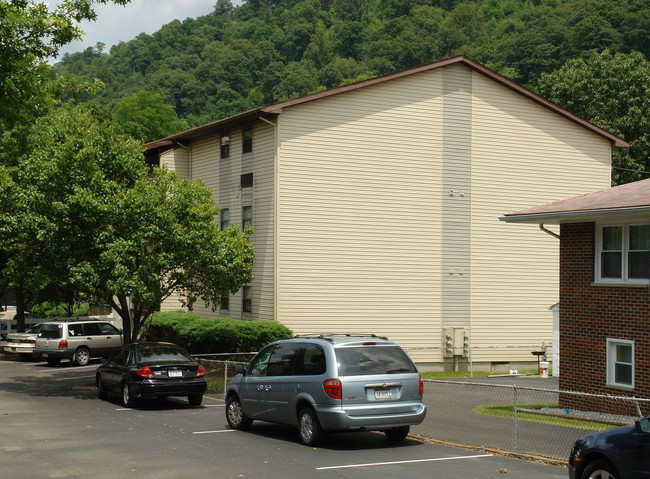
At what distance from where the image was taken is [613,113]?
163ft

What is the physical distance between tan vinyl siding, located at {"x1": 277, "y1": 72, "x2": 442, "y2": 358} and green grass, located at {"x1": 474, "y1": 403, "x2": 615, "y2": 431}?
32.5 feet

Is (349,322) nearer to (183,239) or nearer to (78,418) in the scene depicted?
(183,239)

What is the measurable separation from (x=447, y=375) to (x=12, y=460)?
19.5 m

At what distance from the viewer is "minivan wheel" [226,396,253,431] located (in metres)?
15.2

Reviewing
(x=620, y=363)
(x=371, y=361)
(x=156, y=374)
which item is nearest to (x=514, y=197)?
(x=620, y=363)

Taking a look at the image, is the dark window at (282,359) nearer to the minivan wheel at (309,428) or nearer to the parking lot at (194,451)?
the minivan wheel at (309,428)

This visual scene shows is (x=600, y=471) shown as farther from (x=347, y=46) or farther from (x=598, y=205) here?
(x=347, y=46)

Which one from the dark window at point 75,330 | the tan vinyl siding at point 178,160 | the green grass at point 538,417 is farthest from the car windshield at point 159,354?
the tan vinyl siding at point 178,160

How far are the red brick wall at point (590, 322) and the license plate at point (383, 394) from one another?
7025mm

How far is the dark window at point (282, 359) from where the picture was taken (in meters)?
14.1

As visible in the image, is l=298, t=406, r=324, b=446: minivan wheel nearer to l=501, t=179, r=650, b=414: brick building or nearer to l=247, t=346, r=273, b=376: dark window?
l=247, t=346, r=273, b=376: dark window

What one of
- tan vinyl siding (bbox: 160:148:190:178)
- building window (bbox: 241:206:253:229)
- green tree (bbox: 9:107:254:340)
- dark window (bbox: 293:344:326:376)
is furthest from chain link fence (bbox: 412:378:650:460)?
tan vinyl siding (bbox: 160:148:190:178)

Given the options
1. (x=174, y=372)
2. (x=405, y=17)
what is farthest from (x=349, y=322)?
(x=405, y=17)

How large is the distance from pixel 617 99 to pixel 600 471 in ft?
147
